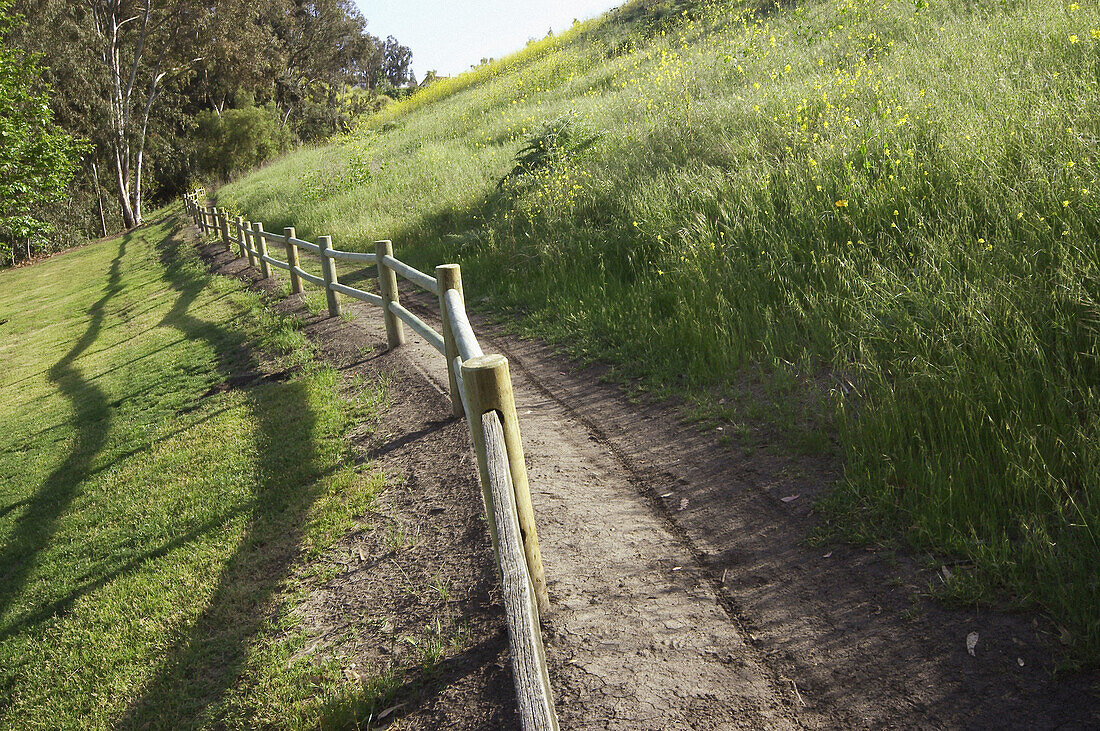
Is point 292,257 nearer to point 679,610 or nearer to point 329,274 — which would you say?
point 329,274

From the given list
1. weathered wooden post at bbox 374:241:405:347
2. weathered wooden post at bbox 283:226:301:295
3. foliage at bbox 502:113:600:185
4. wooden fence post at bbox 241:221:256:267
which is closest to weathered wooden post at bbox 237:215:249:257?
wooden fence post at bbox 241:221:256:267

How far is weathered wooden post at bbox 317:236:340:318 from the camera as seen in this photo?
380 inches

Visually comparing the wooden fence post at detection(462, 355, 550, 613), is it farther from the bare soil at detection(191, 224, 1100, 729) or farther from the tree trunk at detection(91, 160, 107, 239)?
the tree trunk at detection(91, 160, 107, 239)

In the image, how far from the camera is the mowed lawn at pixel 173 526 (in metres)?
3.60

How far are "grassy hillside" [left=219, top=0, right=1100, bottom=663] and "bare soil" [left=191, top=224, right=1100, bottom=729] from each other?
274mm

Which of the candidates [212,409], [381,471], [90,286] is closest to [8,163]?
[90,286]

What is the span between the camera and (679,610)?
3.19m

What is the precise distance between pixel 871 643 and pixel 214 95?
1859 inches

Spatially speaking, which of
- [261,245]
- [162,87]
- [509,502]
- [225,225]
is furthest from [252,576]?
[162,87]

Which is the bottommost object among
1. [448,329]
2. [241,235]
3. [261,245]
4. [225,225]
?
[448,329]

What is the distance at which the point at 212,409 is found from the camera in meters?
7.68

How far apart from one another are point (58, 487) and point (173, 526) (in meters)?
2.48

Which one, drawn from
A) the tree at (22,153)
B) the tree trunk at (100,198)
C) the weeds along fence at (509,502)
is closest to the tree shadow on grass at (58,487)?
the weeds along fence at (509,502)

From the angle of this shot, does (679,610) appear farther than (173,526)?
No
